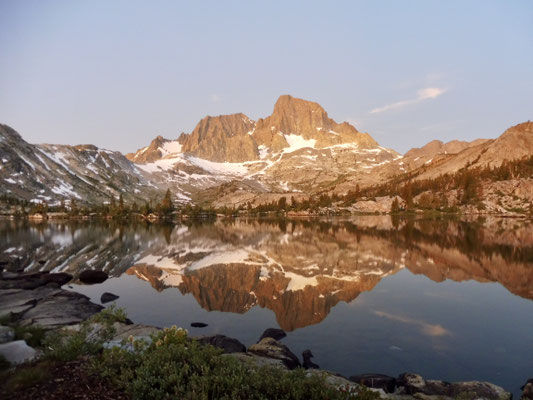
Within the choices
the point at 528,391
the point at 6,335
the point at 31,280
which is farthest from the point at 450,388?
the point at 31,280

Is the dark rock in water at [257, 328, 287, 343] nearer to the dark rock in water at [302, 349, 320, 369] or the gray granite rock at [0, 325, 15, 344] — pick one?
the dark rock in water at [302, 349, 320, 369]

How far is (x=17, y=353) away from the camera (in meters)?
13.7

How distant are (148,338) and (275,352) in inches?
275

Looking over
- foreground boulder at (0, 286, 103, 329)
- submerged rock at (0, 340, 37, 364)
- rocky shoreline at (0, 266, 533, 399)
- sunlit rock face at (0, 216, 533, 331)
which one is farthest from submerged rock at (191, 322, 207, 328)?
submerged rock at (0, 340, 37, 364)

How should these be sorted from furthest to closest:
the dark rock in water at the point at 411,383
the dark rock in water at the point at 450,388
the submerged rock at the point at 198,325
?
the submerged rock at the point at 198,325 → the dark rock in water at the point at 411,383 → the dark rock in water at the point at 450,388

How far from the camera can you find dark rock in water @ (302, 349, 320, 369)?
19.3 metres

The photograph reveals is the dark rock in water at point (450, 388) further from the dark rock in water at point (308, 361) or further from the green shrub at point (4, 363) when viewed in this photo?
the green shrub at point (4, 363)

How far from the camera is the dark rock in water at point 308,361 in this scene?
19.3 m

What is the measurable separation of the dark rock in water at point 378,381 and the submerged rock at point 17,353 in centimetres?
1406

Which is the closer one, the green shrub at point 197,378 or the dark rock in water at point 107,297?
the green shrub at point 197,378

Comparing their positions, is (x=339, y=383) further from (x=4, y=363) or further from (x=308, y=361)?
(x=4, y=363)

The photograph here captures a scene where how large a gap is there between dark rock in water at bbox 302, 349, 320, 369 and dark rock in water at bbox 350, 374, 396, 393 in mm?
2701

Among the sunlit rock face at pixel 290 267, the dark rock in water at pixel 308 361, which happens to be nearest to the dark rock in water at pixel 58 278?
the sunlit rock face at pixel 290 267

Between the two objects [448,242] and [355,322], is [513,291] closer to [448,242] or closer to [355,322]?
[355,322]
